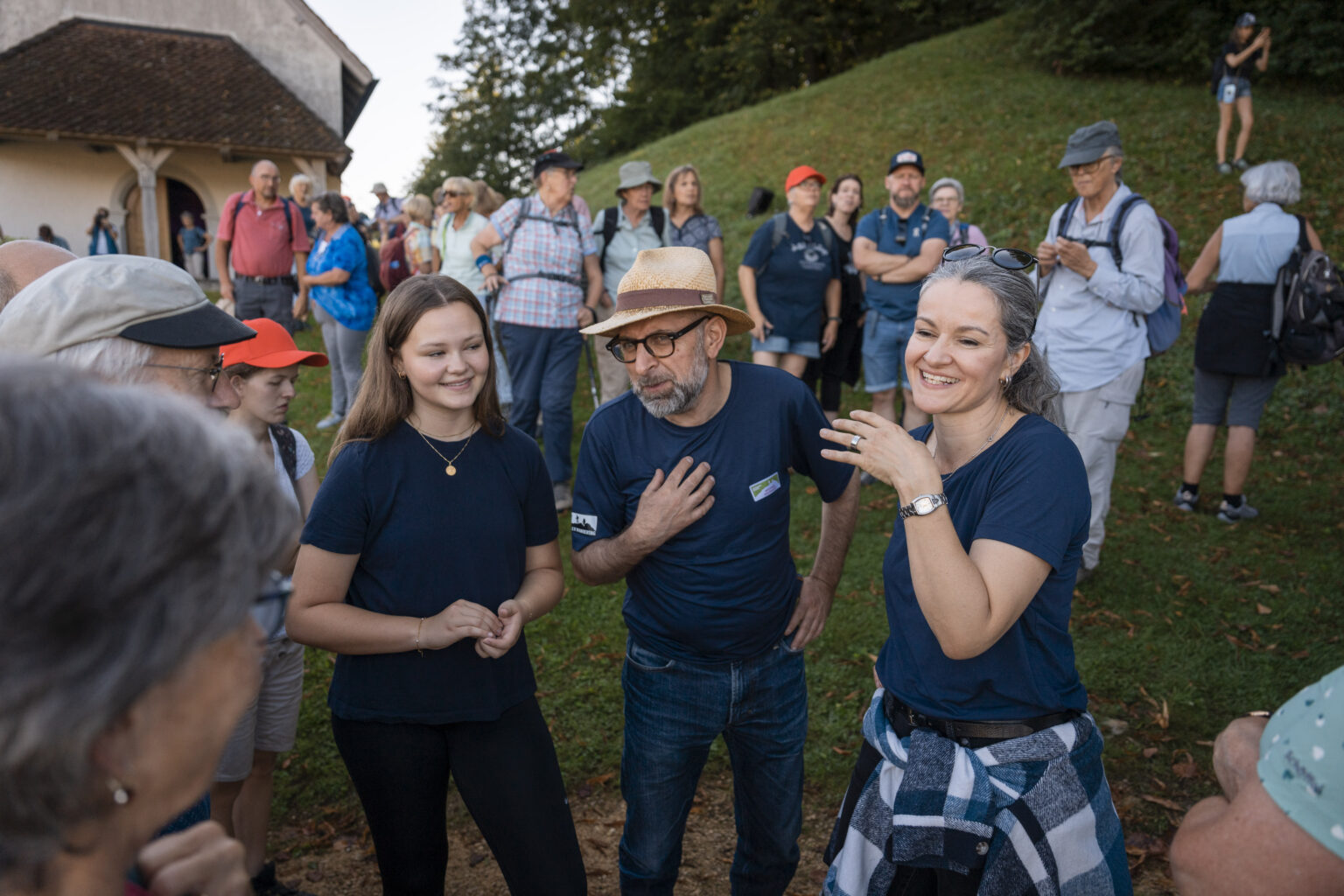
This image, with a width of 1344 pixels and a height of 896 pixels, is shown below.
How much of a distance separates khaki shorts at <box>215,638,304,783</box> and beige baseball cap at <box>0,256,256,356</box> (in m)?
1.24

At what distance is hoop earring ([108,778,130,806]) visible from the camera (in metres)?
0.96

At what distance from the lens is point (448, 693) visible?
252cm

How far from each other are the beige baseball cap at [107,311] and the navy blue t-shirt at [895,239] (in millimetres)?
5801

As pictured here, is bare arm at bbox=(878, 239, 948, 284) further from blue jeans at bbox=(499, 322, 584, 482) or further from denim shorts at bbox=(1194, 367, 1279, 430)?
blue jeans at bbox=(499, 322, 584, 482)

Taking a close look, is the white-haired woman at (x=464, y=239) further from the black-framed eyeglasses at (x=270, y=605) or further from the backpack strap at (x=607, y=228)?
the black-framed eyeglasses at (x=270, y=605)

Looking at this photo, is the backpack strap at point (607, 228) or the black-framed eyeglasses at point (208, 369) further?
the backpack strap at point (607, 228)

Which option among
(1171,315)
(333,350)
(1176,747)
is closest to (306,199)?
(333,350)

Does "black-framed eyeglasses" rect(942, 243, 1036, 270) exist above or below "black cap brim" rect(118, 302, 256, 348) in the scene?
above

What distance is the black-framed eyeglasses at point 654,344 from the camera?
112 inches

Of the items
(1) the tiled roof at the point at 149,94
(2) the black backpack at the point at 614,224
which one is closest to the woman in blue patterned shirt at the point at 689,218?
(2) the black backpack at the point at 614,224

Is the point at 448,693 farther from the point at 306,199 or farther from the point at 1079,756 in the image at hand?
the point at 306,199

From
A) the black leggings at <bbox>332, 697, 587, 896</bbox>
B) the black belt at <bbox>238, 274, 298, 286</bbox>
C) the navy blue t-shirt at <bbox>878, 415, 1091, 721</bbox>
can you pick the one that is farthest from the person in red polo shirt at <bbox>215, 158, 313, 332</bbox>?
the navy blue t-shirt at <bbox>878, 415, 1091, 721</bbox>

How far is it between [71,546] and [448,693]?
178 cm

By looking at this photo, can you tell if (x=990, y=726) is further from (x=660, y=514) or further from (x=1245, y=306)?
(x=1245, y=306)
